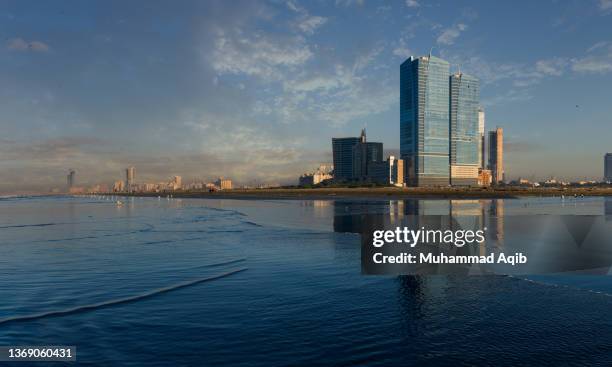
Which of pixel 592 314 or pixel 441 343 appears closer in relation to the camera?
pixel 441 343

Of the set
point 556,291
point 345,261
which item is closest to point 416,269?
point 345,261

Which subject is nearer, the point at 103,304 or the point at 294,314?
the point at 294,314

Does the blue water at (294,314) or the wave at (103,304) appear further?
the wave at (103,304)

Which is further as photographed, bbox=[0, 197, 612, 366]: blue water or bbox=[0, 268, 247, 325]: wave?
bbox=[0, 268, 247, 325]: wave

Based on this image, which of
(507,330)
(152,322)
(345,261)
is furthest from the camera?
(345,261)

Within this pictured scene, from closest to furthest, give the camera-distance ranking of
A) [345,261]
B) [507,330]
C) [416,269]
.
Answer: [507,330], [416,269], [345,261]

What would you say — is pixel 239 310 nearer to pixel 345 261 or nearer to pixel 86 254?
pixel 345 261

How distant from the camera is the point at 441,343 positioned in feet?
39.9

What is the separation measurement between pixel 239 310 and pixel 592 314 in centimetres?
1264

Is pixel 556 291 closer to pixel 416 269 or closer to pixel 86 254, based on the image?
pixel 416 269

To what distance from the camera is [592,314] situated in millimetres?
14430

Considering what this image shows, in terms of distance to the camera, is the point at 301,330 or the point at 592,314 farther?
the point at 592,314

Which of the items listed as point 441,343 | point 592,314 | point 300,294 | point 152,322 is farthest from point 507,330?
point 152,322

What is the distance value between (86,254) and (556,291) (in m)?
28.6
